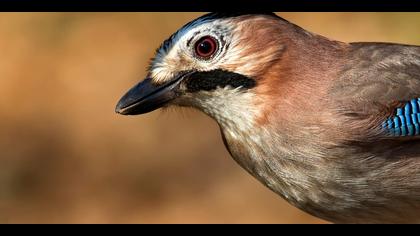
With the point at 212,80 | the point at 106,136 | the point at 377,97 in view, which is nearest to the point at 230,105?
the point at 212,80

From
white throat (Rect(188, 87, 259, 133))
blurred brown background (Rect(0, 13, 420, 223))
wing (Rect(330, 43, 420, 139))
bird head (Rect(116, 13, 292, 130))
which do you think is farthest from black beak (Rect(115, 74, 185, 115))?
blurred brown background (Rect(0, 13, 420, 223))

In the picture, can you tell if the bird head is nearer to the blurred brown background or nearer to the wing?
the wing

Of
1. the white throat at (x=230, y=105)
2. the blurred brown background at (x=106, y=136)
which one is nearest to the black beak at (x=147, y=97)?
the white throat at (x=230, y=105)

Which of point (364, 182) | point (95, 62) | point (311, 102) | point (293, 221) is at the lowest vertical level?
point (364, 182)

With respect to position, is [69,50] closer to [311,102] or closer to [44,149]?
[44,149]

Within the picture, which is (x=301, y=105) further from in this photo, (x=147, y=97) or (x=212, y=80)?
(x=147, y=97)
